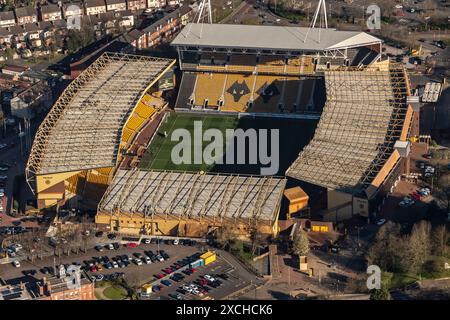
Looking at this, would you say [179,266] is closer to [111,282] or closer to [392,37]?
[111,282]

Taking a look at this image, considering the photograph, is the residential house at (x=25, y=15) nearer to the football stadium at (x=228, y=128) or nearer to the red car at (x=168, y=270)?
the football stadium at (x=228, y=128)

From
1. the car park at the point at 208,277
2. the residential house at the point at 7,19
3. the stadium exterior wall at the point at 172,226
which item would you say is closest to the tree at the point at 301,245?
the stadium exterior wall at the point at 172,226

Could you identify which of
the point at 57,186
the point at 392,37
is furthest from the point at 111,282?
the point at 392,37

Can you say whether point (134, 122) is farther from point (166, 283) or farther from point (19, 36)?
point (19, 36)

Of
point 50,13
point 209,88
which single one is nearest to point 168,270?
point 209,88

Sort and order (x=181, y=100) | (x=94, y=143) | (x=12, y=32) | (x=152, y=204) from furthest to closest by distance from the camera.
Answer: (x=12, y=32), (x=181, y=100), (x=94, y=143), (x=152, y=204)

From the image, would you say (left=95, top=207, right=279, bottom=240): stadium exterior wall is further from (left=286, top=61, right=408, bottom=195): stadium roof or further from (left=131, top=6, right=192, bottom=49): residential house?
(left=131, top=6, right=192, bottom=49): residential house
